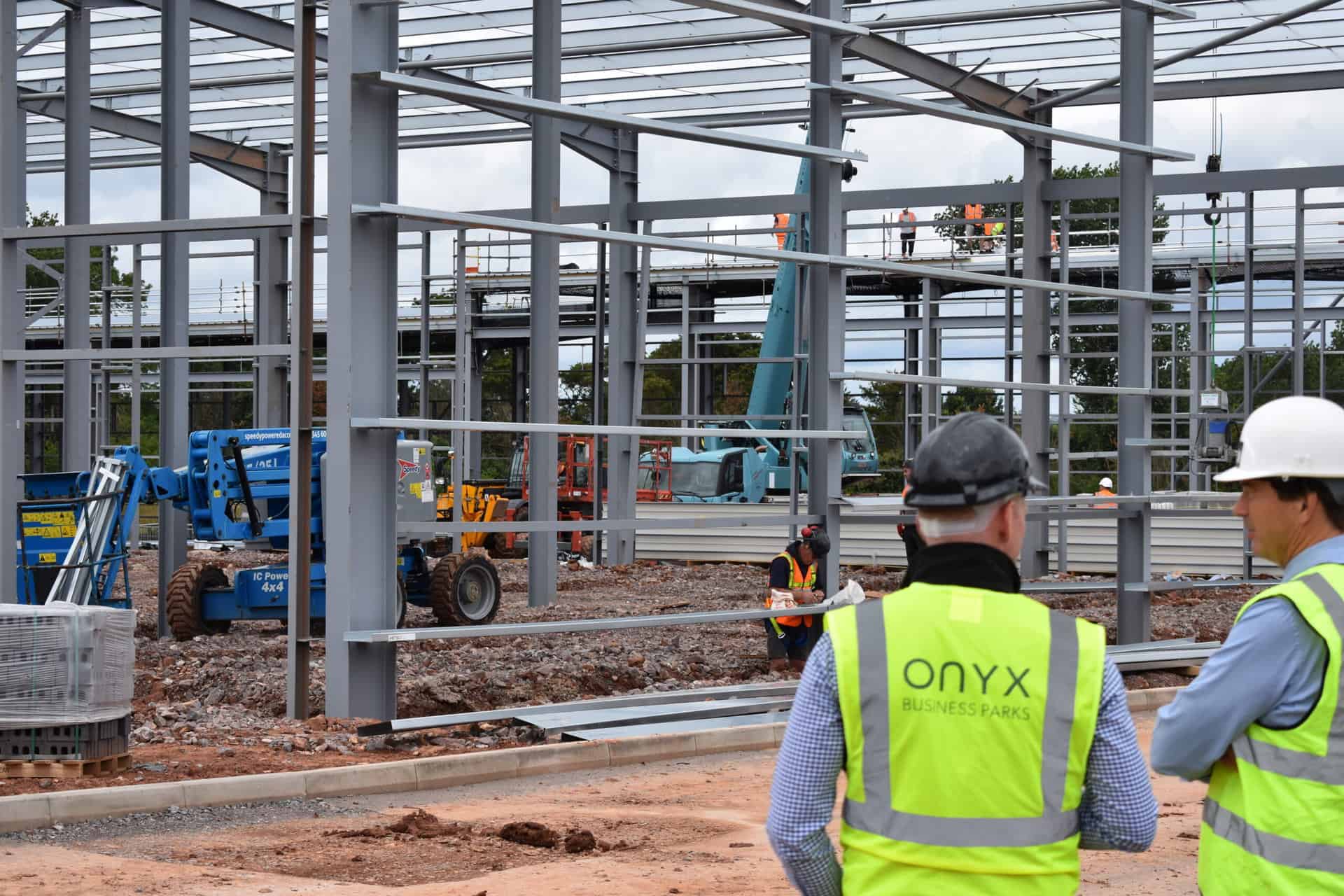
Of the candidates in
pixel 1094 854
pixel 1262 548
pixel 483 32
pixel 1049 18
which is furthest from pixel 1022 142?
pixel 1262 548

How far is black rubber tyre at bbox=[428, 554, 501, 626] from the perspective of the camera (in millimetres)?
16734

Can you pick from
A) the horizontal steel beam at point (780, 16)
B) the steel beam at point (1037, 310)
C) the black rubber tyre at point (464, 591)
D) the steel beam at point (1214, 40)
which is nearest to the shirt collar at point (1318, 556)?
the horizontal steel beam at point (780, 16)

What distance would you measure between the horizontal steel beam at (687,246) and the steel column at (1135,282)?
419 millimetres

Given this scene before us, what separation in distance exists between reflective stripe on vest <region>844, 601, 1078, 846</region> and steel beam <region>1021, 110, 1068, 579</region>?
55.7ft

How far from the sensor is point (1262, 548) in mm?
3520

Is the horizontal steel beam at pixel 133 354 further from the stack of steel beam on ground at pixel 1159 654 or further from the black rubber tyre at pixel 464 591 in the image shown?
the stack of steel beam on ground at pixel 1159 654

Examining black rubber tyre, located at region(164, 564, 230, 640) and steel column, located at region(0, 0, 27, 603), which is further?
black rubber tyre, located at region(164, 564, 230, 640)

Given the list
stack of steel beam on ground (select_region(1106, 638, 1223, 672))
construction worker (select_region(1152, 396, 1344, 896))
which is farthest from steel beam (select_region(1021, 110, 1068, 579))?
construction worker (select_region(1152, 396, 1344, 896))

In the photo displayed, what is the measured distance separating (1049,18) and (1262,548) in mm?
17112

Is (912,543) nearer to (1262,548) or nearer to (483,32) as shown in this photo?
(1262,548)

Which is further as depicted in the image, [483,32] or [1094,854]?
[483,32]

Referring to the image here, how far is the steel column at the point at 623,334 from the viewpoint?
23.2 meters

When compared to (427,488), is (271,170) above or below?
above

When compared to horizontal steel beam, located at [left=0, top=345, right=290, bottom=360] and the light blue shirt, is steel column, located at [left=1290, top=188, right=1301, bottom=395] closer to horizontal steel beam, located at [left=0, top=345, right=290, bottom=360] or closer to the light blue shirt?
horizontal steel beam, located at [left=0, top=345, right=290, bottom=360]
